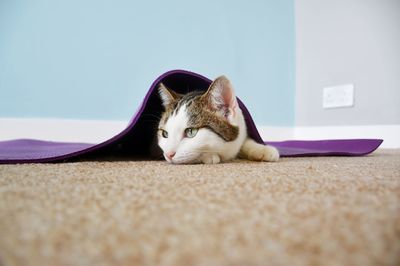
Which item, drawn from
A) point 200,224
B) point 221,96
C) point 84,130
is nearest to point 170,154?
point 221,96

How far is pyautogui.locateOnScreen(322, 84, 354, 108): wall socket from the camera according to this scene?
5.66ft

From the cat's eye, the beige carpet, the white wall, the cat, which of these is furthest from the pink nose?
the white wall

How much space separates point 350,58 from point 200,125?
1443mm

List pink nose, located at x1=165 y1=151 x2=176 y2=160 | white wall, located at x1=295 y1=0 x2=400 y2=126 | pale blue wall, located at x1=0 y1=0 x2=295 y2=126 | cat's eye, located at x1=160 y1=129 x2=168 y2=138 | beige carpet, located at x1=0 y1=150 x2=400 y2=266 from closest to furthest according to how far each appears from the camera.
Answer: beige carpet, located at x1=0 y1=150 x2=400 y2=266 < pink nose, located at x1=165 y1=151 x2=176 y2=160 < cat's eye, located at x1=160 y1=129 x2=168 y2=138 < white wall, located at x1=295 y1=0 x2=400 y2=126 < pale blue wall, located at x1=0 y1=0 x2=295 y2=126

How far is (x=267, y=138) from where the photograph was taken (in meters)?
2.15

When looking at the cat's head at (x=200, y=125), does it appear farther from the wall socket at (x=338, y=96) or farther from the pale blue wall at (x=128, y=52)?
the wall socket at (x=338, y=96)

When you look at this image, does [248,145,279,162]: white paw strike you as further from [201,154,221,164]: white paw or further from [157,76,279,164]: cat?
[201,154,221,164]: white paw

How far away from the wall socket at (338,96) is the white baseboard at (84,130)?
0.52 feet

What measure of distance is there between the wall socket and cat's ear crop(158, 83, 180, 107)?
1329 mm

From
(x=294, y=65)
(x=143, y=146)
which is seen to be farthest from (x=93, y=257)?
(x=294, y=65)

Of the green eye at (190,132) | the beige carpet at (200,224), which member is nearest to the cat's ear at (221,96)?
the green eye at (190,132)

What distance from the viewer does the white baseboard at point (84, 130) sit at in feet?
5.26

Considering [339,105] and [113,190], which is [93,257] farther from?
[339,105]

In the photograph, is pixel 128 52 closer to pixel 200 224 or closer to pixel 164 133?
pixel 164 133
